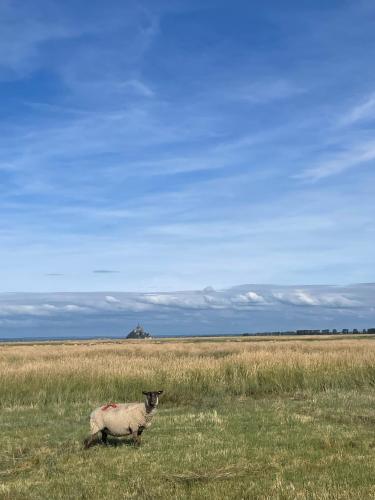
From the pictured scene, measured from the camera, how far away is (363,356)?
27.8m

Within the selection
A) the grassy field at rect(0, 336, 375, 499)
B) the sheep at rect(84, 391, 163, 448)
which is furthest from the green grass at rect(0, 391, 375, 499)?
the sheep at rect(84, 391, 163, 448)

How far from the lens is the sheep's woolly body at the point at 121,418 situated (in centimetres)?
1177

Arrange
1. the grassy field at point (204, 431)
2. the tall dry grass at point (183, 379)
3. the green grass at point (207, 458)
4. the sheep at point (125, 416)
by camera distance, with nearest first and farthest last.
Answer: the green grass at point (207, 458) < the grassy field at point (204, 431) < the sheep at point (125, 416) < the tall dry grass at point (183, 379)

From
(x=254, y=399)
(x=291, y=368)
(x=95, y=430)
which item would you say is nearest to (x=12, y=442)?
(x=95, y=430)

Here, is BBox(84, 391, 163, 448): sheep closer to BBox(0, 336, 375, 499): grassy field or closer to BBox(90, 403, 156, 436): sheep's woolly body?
BBox(90, 403, 156, 436): sheep's woolly body

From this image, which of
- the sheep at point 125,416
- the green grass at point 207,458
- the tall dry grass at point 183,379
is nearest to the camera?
the green grass at point 207,458

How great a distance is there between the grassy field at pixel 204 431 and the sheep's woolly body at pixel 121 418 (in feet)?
1.60

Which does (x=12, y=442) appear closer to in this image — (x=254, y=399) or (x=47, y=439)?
(x=47, y=439)

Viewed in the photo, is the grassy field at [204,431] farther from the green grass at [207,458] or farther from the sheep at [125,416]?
the sheep at [125,416]

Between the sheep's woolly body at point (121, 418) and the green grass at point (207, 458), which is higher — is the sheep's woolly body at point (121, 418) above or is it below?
above

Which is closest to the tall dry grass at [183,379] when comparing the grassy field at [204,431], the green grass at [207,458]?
the grassy field at [204,431]

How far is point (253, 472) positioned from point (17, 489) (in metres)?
3.95

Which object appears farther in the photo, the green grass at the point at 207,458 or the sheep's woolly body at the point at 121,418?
the sheep's woolly body at the point at 121,418

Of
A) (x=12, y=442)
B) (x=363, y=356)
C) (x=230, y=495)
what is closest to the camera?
(x=230, y=495)
